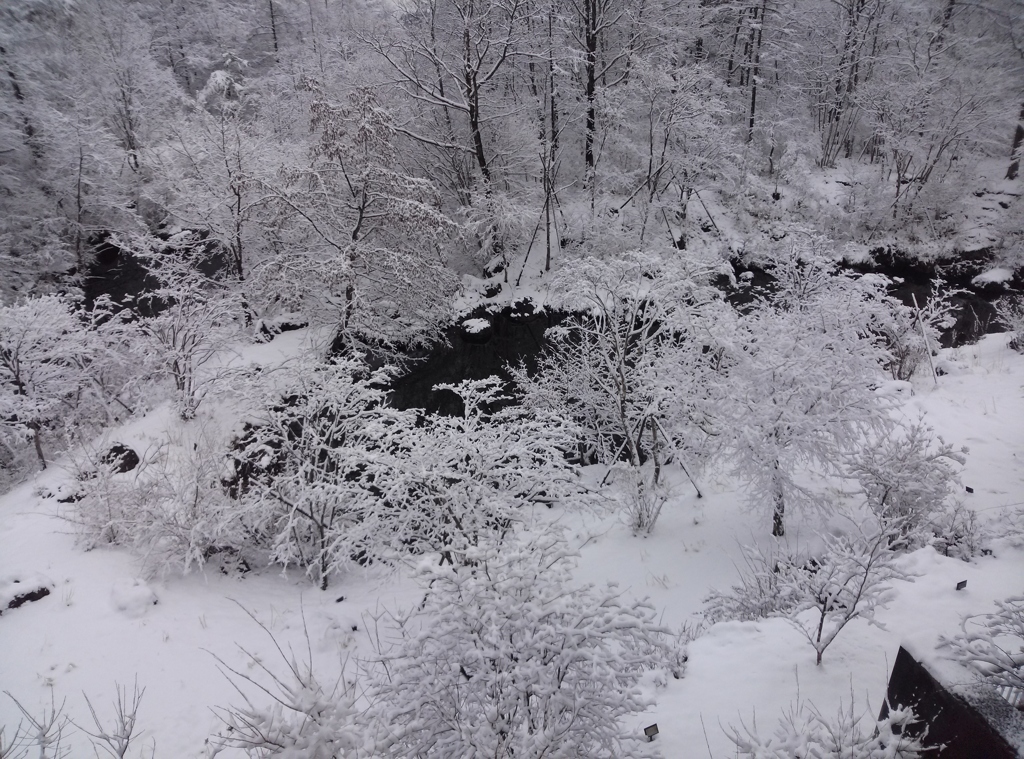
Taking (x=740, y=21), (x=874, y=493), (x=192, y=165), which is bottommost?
(x=874, y=493)

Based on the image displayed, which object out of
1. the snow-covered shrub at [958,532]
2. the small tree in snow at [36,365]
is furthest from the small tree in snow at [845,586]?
the small tree in snow at [36,365]

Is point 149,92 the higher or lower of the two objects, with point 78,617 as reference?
higher

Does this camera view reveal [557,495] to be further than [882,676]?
Yes

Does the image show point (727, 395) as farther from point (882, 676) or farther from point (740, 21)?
point (740, 21)

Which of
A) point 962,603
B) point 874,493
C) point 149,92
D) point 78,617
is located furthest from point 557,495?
point 149,92

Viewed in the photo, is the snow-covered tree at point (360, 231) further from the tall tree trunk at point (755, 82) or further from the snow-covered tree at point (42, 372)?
the tall tree trunk at point (755, 82)
